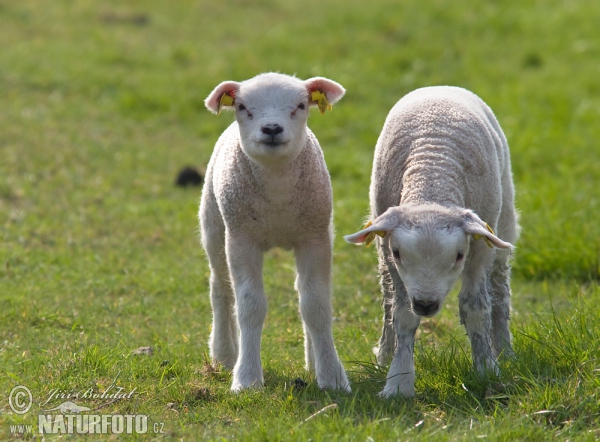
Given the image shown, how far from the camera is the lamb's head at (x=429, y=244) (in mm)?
4660

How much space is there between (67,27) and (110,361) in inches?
437

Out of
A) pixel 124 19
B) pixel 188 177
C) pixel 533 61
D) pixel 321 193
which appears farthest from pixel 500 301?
pixel 124 19

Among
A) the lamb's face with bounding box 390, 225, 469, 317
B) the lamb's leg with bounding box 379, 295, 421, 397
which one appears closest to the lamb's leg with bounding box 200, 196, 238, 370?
the lamb's leg with bounding box 379, 295, 421, 397

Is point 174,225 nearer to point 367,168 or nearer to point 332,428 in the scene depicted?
point 367,168

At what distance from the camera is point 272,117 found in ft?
17.0

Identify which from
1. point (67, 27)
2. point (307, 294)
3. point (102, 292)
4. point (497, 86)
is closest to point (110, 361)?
point (307, 294)

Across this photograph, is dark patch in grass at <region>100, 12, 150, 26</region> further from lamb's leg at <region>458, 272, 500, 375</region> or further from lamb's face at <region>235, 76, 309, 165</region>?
lamb's leg at <region>458, 272, 500, 375</region>

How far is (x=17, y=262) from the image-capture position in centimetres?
789

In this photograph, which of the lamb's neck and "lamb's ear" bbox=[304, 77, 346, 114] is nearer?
the lamb's neck

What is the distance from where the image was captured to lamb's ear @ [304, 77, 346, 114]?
549 centimetres

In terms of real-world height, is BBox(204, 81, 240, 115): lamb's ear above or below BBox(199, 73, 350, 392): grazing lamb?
above

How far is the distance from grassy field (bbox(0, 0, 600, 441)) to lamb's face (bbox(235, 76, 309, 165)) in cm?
131

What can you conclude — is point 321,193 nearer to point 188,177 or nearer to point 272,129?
point 272,129

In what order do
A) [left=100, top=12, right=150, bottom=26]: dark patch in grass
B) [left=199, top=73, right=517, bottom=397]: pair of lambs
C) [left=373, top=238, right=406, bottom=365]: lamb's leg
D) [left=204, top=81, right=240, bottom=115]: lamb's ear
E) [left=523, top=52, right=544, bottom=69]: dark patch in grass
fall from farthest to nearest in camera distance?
1. [left=100, top=12, right=150, bottom=26]: dark patch in grass
2. [left=523, top=52, right=544, bottom=69]: dark patch in grass
3. [left=373, top=238, right=406, bottom=365]: lamb's leg
4. [left=204, top=81, right=240, bottom=115]: lamb's ear
5. [left=199, top=73, right=517, bottom=397]: pair of lambs
